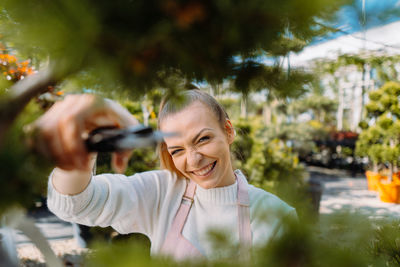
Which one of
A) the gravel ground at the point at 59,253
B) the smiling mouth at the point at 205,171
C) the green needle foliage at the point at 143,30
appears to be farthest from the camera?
the gravel ground at the point at 59,253

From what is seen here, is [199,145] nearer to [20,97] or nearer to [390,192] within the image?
[20,97]

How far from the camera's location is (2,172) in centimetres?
33

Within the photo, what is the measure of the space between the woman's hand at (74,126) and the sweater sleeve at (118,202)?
1.22ft

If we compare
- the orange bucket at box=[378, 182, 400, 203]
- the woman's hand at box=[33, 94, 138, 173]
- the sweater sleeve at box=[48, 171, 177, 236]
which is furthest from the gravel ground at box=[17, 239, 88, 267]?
the orange bucket at box=[378, 182, 400, 203]

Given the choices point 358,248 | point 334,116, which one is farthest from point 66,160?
point 334,116

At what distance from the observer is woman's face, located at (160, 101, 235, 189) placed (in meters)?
1.05

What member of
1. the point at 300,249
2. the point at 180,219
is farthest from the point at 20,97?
the point at 180,219

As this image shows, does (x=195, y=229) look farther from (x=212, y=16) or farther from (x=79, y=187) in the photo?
(x=212, y=16)

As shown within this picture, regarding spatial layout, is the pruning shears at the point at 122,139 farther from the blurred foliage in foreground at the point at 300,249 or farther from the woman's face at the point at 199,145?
the woman's face at the point at 199,145

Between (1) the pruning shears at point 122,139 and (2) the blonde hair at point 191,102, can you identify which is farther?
(2) the blonde hair at point 191,102

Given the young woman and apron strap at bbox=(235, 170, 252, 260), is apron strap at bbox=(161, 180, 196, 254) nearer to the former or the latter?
the young woman

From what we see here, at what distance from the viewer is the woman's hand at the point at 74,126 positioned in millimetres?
423

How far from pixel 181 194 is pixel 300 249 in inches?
30.7

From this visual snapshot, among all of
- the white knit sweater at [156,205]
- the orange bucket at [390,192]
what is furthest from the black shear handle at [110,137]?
the orange bucket at [390,192]
